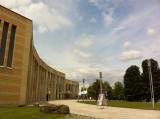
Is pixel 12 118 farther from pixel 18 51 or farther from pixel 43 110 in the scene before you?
pixel 18 51

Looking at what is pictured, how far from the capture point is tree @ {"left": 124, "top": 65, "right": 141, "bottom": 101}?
6975 cm

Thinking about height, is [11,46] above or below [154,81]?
above

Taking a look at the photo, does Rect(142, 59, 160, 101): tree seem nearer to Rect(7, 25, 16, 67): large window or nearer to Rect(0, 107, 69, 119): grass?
Rect(7, 25, 16, 67): large window

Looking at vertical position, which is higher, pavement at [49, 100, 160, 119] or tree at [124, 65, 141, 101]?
tree at [124, 65, 141, 101]

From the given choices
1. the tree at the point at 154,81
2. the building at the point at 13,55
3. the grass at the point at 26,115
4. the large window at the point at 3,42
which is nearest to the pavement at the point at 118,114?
the grass at the point at 26,115

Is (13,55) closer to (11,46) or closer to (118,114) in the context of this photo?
(11,46)

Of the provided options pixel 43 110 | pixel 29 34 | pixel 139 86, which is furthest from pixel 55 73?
pixel 43 110

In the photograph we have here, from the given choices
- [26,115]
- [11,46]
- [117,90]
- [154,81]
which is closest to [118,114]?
[26,115]

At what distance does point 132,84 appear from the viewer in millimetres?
72125

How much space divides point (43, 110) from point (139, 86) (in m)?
56.8

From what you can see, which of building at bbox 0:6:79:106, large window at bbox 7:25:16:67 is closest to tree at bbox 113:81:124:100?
building at bbox 0:6:79:106

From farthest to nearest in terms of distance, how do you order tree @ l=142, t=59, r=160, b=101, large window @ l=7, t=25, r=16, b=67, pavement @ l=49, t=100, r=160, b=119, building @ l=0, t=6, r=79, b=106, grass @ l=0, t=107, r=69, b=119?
1. tree @ l=142, t=59, r=160, b=101
2. large window @ l=7, t=25, r=16, b=67
3. building @ l=0, t=6, r=79, b=106
4. pavement @ l=49, t=100, r=160, b=119
5. grass @ l=0, t=107, r=69, b=119

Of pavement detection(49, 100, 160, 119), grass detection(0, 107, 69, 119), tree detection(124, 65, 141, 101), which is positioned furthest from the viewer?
tree detection(124, 65, 141, 101)

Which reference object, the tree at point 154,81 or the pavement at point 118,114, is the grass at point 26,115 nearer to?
the pavement at point 118,114
